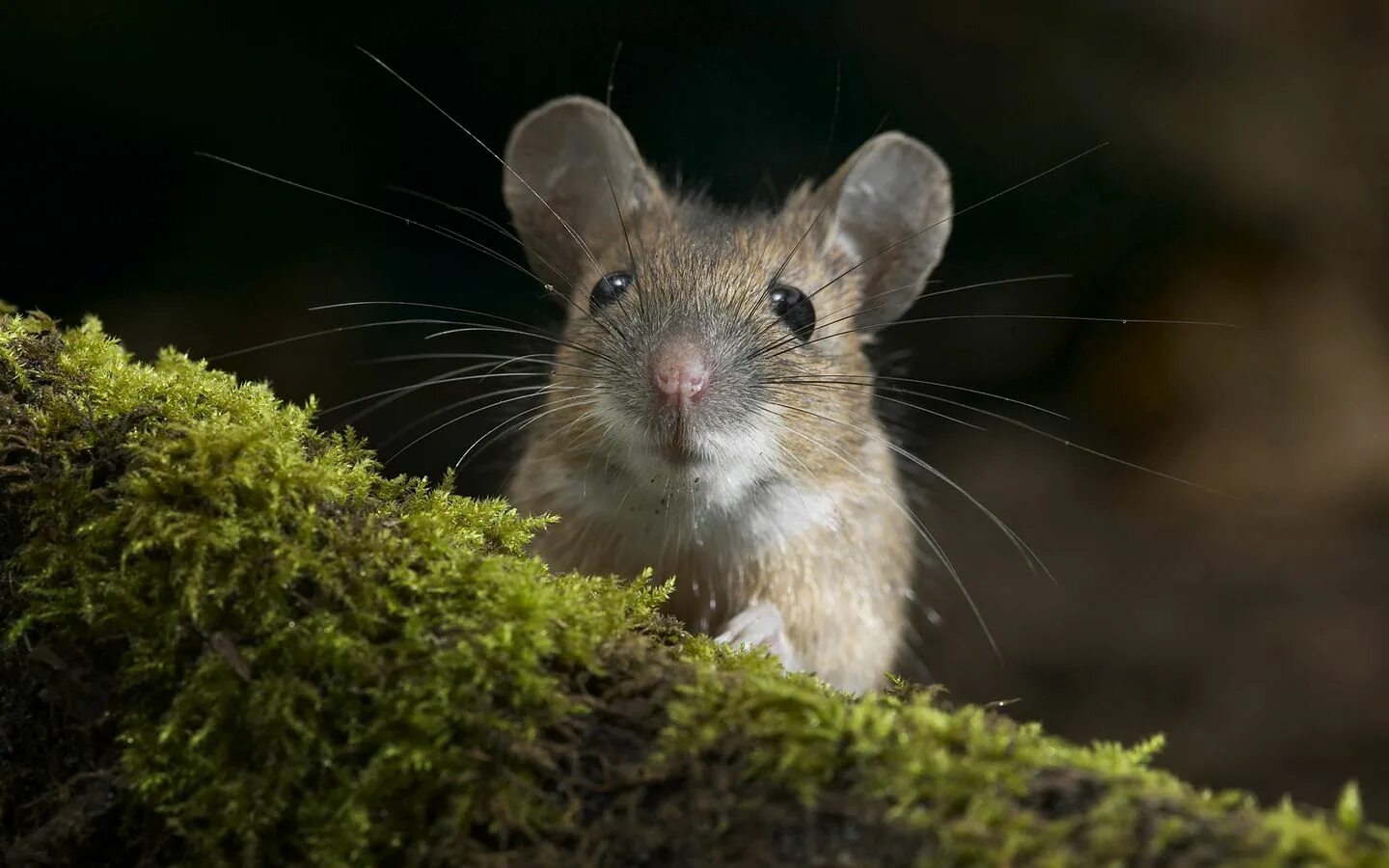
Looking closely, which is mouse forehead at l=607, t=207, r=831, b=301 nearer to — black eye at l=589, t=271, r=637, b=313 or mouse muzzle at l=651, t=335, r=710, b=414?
black eye at l=589, t=271, r=637, b=313

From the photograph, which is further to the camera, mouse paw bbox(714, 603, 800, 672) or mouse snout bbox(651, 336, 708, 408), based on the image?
mouse paw bbox(714, 603, 800, 672)

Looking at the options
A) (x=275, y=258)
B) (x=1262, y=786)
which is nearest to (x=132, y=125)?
(x=275, y=258)

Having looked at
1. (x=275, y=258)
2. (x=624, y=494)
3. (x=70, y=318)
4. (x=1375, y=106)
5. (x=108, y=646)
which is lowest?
(x=108, y=646)

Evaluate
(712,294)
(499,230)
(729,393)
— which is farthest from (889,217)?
(499,230)

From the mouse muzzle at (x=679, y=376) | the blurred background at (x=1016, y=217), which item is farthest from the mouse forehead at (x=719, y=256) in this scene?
the blurred background at (x=1016, y=217)

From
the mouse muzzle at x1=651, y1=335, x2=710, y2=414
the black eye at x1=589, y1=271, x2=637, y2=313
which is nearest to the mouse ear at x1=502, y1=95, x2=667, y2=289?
the black eye at x1=589, y1=271, x2=637, y2=313

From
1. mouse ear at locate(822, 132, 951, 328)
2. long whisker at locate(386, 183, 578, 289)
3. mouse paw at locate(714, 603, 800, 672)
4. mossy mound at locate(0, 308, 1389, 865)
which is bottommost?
mossy mound at locate(0, 308, 1389, 865)

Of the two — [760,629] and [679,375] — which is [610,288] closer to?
[679,375]

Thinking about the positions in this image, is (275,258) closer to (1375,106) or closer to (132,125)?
(132,125)

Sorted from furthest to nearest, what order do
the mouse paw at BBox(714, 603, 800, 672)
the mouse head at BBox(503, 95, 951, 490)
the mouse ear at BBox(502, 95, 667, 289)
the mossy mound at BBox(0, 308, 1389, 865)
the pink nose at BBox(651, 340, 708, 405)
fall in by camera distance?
the mouse ear at BBox(502, 95, 667, 289), the mouse paw at BBox(714, 603, 800, 672), the mouse head at BBox(503, 95, 951, 490), the pink nose at BBox(651, 340, 708, 405), the mossy mound at BBox(0, 308, 1389, 865)

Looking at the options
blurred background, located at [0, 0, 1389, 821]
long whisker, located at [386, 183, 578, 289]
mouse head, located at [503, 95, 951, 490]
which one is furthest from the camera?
blurred background, located at [0, 0, 1389, 821]
